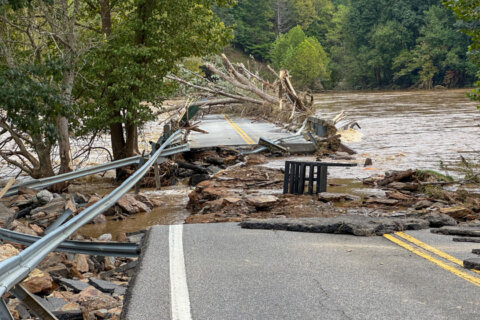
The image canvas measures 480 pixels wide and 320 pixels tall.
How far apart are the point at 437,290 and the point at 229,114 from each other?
34.5 meters

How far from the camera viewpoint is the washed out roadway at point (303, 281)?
525cm

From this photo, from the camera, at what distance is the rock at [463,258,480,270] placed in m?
6.39

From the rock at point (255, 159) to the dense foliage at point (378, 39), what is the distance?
2763 inches

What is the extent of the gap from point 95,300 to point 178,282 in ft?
2.83

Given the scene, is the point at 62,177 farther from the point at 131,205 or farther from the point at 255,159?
the point at 255,159

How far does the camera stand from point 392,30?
108 metres

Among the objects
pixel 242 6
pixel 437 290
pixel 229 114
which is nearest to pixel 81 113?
pixel 437 290

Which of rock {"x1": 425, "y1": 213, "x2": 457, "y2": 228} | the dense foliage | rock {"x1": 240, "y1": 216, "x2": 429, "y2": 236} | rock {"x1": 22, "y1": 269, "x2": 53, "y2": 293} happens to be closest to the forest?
rock {"x1": 425, "y1": 213, "x2": 457, "y2": 228}

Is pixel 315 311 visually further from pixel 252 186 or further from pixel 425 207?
pixel 252 186

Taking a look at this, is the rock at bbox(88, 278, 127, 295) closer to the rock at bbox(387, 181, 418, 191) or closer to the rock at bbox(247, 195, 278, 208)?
the rock at bbox(247, 195, 278, 208)

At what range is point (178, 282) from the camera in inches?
242

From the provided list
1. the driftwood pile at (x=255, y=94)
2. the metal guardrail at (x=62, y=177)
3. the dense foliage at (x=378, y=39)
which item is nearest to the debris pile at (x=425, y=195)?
the metal guardrail at (x=62, y=177)

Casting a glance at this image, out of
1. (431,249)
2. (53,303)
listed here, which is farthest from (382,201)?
(53,303)

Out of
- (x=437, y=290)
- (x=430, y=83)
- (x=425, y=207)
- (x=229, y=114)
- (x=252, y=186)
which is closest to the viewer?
(x=437, y=290)
